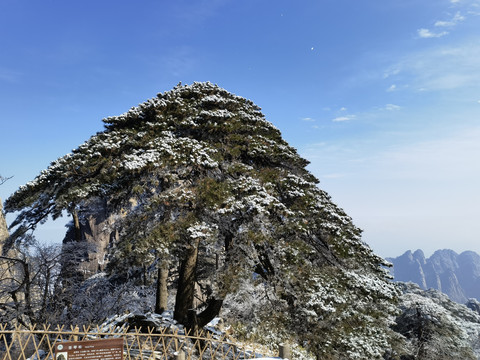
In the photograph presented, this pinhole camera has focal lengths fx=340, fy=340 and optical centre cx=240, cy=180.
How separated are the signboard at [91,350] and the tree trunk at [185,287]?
583 cm

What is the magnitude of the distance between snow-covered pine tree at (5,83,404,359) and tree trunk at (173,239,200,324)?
0.13 feet

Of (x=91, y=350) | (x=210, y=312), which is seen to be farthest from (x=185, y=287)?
(x=91, y=350)

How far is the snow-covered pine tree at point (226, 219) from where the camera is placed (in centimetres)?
1159

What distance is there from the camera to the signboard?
6.43m

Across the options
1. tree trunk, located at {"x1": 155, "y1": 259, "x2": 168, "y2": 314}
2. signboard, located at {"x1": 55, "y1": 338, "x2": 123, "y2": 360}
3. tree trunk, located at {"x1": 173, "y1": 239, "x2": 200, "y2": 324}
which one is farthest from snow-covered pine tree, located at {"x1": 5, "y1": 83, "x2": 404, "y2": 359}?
signboard, located at {"x1": 55, "y1": 338, "x2": 123, "y2": 360}

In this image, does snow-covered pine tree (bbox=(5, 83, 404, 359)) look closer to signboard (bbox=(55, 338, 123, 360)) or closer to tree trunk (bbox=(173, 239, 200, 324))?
tree trunk (bbox=(173, 239, 200, 324))

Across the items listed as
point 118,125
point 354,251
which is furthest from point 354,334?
point 118,125

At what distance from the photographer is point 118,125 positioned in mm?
15094

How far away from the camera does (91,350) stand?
6.61 m

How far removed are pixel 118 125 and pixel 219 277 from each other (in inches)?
323

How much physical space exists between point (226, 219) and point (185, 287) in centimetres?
317

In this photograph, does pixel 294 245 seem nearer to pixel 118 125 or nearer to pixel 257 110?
pixel 257 110

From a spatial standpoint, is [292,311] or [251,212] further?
[292,311]

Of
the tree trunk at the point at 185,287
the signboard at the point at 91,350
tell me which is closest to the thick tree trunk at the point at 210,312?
the tree trunk at the point at 185,287
